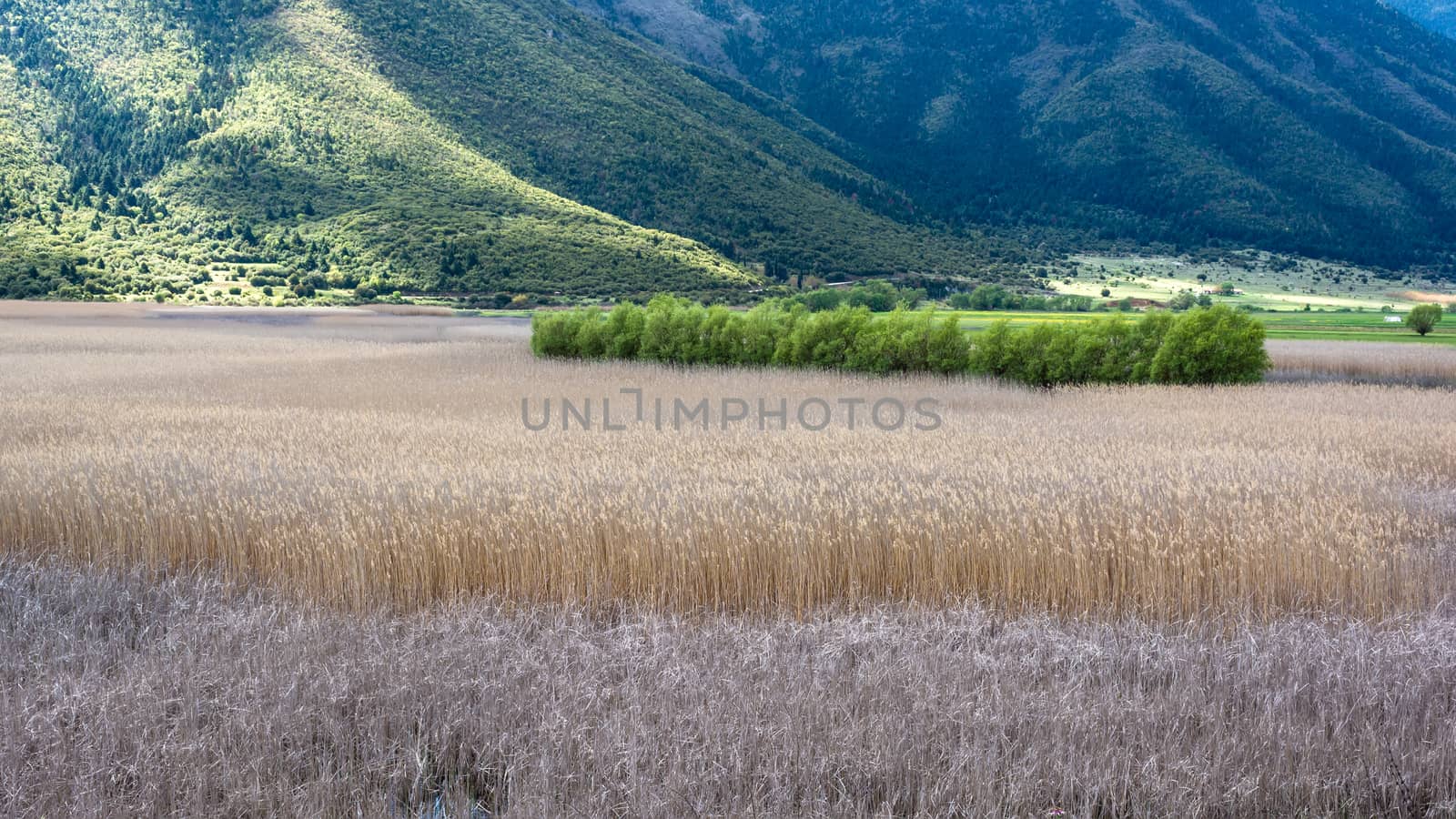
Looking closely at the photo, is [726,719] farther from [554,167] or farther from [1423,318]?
[554,167]

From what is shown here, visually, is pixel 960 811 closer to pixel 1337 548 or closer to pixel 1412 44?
pixel 1337 548

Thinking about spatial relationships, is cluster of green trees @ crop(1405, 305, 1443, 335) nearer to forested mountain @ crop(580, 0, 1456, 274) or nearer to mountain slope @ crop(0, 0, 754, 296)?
mountain slope @ crop(0, 0, 754, 296)

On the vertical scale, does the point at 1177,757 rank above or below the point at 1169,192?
below

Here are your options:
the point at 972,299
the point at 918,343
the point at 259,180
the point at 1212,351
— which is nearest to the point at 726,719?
the point at 1212,351

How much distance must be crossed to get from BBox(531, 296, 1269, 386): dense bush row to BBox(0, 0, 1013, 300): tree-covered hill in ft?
92.2

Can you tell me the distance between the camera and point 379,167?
71125 mm

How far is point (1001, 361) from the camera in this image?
73.8ft

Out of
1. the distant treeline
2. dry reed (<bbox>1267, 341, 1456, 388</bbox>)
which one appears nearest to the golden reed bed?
dry reed (<bbox>1267, 341, 1456, 388</bbox>)

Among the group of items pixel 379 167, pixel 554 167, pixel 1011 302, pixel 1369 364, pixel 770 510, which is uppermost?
pixel 554 167

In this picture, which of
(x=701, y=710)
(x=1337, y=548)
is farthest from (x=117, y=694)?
(x=1337, y=548)

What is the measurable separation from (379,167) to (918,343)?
2380 inches

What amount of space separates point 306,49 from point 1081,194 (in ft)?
287

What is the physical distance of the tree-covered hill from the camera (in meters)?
60.7

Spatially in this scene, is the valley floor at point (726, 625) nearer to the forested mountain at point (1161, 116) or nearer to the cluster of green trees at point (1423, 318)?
the cluster of green trees at point (1423, 318)
